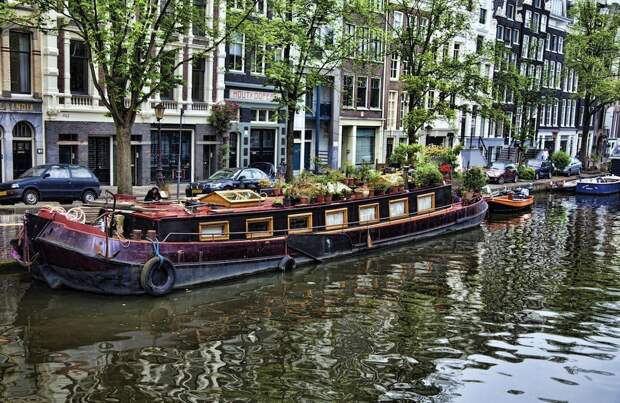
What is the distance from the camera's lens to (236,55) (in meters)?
42.1

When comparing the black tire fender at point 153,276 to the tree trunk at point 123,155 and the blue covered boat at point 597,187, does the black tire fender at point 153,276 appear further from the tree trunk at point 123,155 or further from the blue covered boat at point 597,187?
the blue covered boat at point 597,187

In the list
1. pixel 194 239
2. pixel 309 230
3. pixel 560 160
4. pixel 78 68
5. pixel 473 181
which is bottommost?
pixel 309 230

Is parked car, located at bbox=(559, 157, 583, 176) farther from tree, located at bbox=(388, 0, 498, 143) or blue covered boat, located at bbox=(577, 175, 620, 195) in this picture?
tree, located at bbox=(388, 0, 498, 143)

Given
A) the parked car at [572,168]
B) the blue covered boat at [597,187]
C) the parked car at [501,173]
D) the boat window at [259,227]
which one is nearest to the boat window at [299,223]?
the boat window at [259,227]

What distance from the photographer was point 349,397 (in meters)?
12.4

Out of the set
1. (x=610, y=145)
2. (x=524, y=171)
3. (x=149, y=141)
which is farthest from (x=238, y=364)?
(x=610, y=145)

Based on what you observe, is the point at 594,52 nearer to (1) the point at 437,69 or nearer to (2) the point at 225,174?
(1) the point at 437,69

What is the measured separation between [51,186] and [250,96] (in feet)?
58.6

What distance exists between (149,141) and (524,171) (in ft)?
96.5

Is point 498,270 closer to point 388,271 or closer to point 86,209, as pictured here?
point 388,271

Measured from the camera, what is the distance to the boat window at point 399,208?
2695cm

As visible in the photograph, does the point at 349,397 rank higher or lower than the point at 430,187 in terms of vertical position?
lower

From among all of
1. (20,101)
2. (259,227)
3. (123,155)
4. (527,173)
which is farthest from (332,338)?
(527,173)

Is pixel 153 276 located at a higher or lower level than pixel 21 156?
lower
